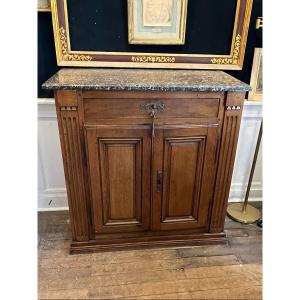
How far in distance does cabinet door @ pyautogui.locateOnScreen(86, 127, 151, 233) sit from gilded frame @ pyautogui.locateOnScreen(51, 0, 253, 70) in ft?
1.70

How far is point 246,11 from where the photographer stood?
5.30 feet

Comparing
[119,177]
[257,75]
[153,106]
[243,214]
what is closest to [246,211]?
[243,214]

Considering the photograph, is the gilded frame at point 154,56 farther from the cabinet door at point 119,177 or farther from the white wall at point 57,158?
the cabinet door at point 119,177

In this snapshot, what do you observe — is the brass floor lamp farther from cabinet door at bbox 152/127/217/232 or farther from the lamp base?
cabinet door at bbox 152/127/217/232

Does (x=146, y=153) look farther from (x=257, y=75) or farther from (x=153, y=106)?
(x=257, y=75)

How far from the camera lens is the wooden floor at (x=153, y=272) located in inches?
54.3

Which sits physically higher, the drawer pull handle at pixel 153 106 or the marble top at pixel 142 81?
the marble top at pixel 142 81

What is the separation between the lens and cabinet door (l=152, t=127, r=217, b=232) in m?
1.41

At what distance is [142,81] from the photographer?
134 centimetres

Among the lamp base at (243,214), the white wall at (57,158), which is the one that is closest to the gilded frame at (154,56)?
the white wall at (57,158)

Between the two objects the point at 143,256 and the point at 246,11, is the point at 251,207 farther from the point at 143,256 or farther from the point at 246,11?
the point at 246,11

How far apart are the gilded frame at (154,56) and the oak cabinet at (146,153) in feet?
0.30

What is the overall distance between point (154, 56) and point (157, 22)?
0.61ft
